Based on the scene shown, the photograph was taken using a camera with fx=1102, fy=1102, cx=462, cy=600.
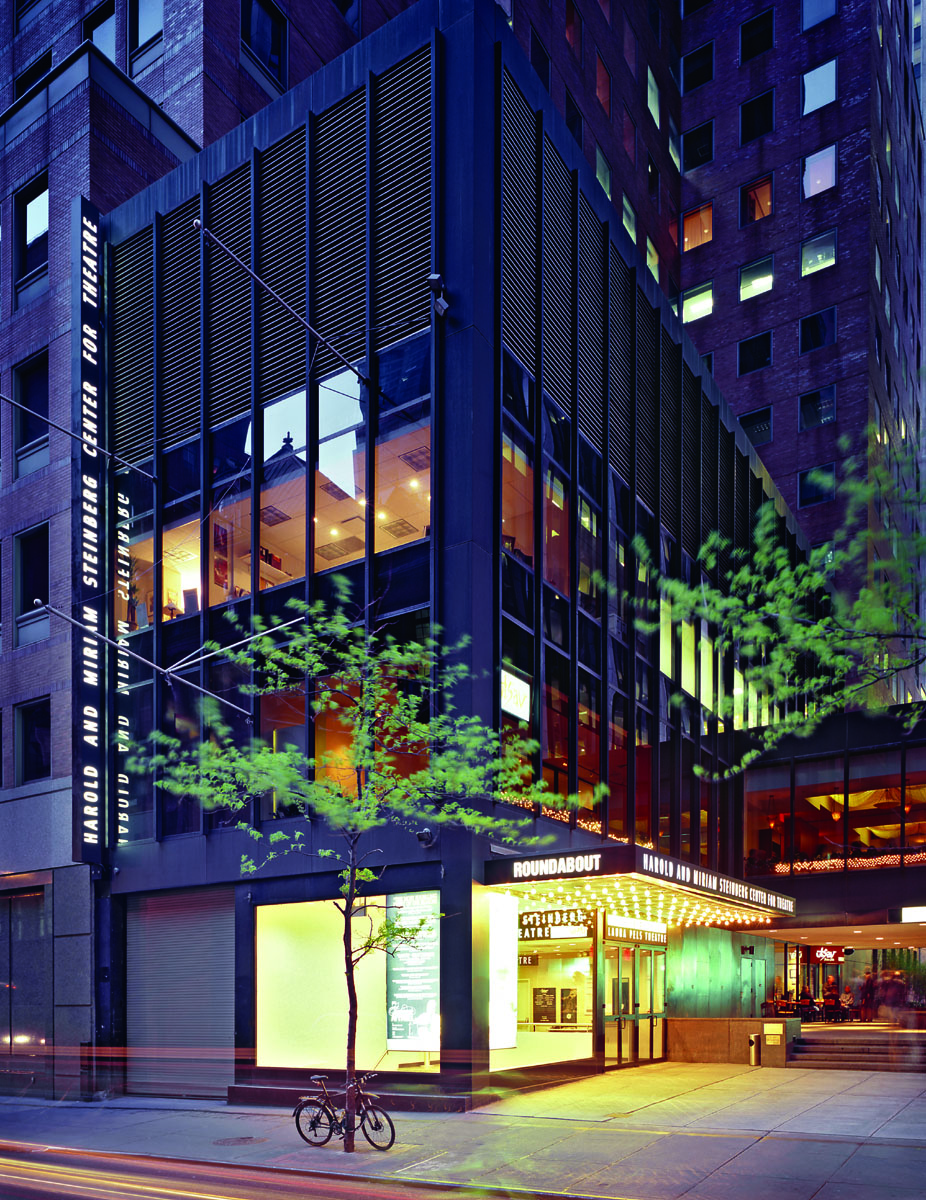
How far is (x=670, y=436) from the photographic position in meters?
31.1

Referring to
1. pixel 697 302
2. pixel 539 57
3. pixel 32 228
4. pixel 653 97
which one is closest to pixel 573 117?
pixel 539 57

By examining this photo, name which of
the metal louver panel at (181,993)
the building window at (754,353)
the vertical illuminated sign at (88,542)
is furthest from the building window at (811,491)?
the metal louver panel at (181,993)

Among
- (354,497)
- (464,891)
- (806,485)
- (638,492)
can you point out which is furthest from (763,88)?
(464,891)

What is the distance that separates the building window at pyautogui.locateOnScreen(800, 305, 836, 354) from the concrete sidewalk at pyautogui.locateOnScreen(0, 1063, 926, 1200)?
3630 centimetres

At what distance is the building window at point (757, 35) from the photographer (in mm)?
56938

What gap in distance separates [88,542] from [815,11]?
48.6 meters

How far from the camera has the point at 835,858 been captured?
113 ft

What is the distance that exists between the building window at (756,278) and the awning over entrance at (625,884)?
35.7 meters

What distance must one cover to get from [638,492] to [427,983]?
A: 14196 millimetres

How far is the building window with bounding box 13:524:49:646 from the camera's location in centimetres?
2734

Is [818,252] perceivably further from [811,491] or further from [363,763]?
[363,763]

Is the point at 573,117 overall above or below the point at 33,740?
above

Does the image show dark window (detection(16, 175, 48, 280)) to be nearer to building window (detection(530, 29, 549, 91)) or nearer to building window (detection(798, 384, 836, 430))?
building window (detection(530, 29, 549, 91))

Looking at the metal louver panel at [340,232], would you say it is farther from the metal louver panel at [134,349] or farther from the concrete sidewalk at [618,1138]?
the concrete sidewalk at [618,1138]
